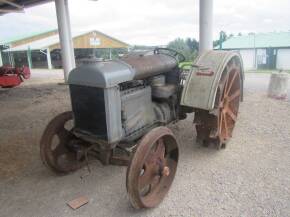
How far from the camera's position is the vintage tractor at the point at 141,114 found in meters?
2.58

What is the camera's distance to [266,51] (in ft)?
76.4

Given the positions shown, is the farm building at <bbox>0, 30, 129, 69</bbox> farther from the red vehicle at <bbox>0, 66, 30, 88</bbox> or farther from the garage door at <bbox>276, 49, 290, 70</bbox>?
the red vehicle at <bbox>0, 66, 30, 88</bbox>

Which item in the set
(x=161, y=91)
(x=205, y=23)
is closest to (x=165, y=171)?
(x=161, y=91)

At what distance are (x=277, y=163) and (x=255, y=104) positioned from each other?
2775mm

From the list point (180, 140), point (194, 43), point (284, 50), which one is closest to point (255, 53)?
point (284, 50)

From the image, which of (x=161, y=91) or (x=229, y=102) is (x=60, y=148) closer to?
(x=161, y=91)

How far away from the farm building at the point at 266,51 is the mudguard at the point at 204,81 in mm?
20524

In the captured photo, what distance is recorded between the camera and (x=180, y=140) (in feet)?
13.7

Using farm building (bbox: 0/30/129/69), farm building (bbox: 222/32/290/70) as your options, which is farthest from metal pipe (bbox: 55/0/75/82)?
farm building (bbox: 222/32/290/70)

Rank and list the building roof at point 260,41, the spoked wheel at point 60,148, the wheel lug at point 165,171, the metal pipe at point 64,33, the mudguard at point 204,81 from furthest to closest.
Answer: the building roof at point 260,41 < the metal pipe at point 64,33 < the mudguard at point 204,81 < the spoked wheel at point 60,148 < the wheel lug at point 165,171

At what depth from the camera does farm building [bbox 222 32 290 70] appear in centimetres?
2259

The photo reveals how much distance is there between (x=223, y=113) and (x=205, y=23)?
308cm

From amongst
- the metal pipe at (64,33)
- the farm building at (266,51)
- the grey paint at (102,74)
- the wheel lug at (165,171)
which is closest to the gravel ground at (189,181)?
the wheel lug at (165,171)

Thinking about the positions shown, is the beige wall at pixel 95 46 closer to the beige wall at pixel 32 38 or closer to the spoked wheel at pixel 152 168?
the beige wall at pixel 32 38
